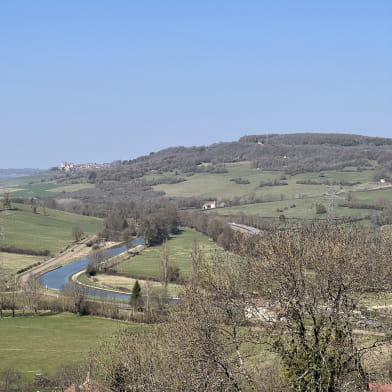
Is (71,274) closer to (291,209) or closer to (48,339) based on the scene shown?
(48,339)

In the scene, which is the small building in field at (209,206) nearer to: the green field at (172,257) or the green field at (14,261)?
the green field at (172,257)

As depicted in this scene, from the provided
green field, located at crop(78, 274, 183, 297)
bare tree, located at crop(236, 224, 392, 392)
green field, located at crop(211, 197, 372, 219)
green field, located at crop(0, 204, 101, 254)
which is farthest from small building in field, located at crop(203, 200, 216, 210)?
bare tree, located at crop(236, 224, 392, 392)

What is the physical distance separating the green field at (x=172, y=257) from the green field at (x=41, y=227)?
18991 mm

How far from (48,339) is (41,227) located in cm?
7909

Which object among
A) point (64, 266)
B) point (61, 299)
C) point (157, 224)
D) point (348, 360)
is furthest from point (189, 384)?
point (157, 224)

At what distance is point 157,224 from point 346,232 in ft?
315

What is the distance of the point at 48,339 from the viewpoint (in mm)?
57844

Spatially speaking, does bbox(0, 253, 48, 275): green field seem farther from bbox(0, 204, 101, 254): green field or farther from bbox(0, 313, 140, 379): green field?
bbox(0, 313, 140, 379): green field

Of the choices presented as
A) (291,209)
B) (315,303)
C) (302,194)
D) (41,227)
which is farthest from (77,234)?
(315,303)

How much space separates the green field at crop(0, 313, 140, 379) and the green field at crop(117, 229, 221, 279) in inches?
778

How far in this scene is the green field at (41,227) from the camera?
384 ft

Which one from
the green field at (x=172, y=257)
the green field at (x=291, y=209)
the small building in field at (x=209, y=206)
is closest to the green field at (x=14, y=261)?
the green field at (x=172, y=257)

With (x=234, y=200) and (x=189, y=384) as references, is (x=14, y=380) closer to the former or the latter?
(x=189, y=384)

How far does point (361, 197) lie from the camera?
145125mm
